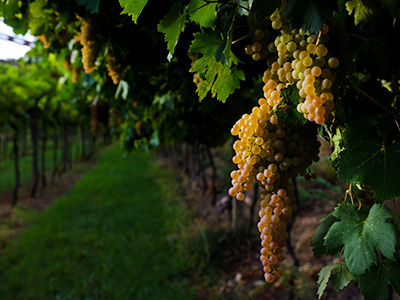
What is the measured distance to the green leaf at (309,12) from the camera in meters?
0.80

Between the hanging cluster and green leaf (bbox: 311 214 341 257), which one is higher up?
the hanging cluster

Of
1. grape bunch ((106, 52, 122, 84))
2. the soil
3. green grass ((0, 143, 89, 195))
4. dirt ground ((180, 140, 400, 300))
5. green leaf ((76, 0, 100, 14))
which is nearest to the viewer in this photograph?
green leaf ((76, 0, 100, 14))

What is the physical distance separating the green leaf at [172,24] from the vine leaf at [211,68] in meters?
0.06

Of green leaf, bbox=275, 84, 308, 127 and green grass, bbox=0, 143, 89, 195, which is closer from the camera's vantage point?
green leaf, bbox=275, 84, 308, 127

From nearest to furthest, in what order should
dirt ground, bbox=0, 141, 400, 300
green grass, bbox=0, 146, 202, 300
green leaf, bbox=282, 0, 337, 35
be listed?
green leaf, bbox=282, 0, 337, 35
dirt ground, bbox=0, 141, 400, 300
green grass, bbox=0, 146, 202, 300

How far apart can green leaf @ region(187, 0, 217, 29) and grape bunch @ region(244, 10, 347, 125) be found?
0.13m

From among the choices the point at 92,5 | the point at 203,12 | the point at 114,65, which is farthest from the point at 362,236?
the point at 114,65

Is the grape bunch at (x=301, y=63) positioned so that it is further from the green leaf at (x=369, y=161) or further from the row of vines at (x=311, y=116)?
the green leaf at (x=369, y=161)

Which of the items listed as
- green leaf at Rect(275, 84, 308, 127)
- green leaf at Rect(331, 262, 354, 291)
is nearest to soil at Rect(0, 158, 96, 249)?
green leaf at Rect(331, 262, 354, 291)

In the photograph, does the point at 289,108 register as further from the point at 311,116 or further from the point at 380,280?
the point at 380,280

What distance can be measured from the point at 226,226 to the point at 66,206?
6236 millimetres

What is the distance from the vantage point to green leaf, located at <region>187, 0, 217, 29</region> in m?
1.01

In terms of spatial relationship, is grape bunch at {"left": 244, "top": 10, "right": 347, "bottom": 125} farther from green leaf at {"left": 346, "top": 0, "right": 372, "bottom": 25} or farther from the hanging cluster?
the hanging cluster

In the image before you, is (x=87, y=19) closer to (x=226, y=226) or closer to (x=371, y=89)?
(x=371, y=89)
